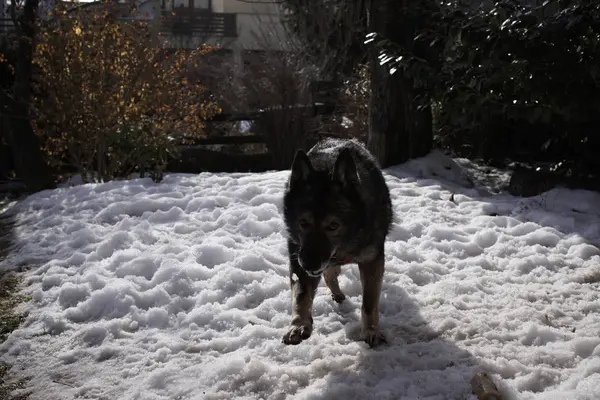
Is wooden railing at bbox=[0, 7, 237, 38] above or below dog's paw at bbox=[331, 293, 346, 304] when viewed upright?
above

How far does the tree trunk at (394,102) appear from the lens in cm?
834

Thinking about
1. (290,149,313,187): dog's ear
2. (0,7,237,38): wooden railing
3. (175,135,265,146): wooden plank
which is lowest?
(175,135,265,146): wooden plank

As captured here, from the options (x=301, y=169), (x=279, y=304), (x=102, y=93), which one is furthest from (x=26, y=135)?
(x=301, y=169)

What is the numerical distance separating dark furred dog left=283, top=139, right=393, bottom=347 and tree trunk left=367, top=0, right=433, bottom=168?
15.3 feet

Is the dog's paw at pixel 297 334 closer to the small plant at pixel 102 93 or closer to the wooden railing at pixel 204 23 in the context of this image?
the small plant at pixel 102 93

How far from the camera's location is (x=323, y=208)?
335 cm

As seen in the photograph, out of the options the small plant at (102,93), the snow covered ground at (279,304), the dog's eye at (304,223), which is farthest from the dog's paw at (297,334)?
the small plant at (102,93)

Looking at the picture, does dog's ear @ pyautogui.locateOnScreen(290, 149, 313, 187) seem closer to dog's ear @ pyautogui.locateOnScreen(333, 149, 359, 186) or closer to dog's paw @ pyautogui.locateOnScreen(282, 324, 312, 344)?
dog's ear @ pyautogui.locateOnScreen(333, 149, 359, 186)

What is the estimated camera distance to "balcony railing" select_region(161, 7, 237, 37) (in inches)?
1049

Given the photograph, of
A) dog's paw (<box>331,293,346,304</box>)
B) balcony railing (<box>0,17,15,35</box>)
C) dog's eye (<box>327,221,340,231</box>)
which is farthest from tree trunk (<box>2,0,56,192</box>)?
dog's eye (<box>327,221,340,231</box>)

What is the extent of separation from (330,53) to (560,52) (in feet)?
30.4

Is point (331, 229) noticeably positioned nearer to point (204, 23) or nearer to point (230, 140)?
point (230, 140)

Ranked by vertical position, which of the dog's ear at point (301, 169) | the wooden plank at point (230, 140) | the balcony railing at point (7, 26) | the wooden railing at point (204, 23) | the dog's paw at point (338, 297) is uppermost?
the wooden railing at point (204, 23)

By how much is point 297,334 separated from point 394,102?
5621 millimetres
